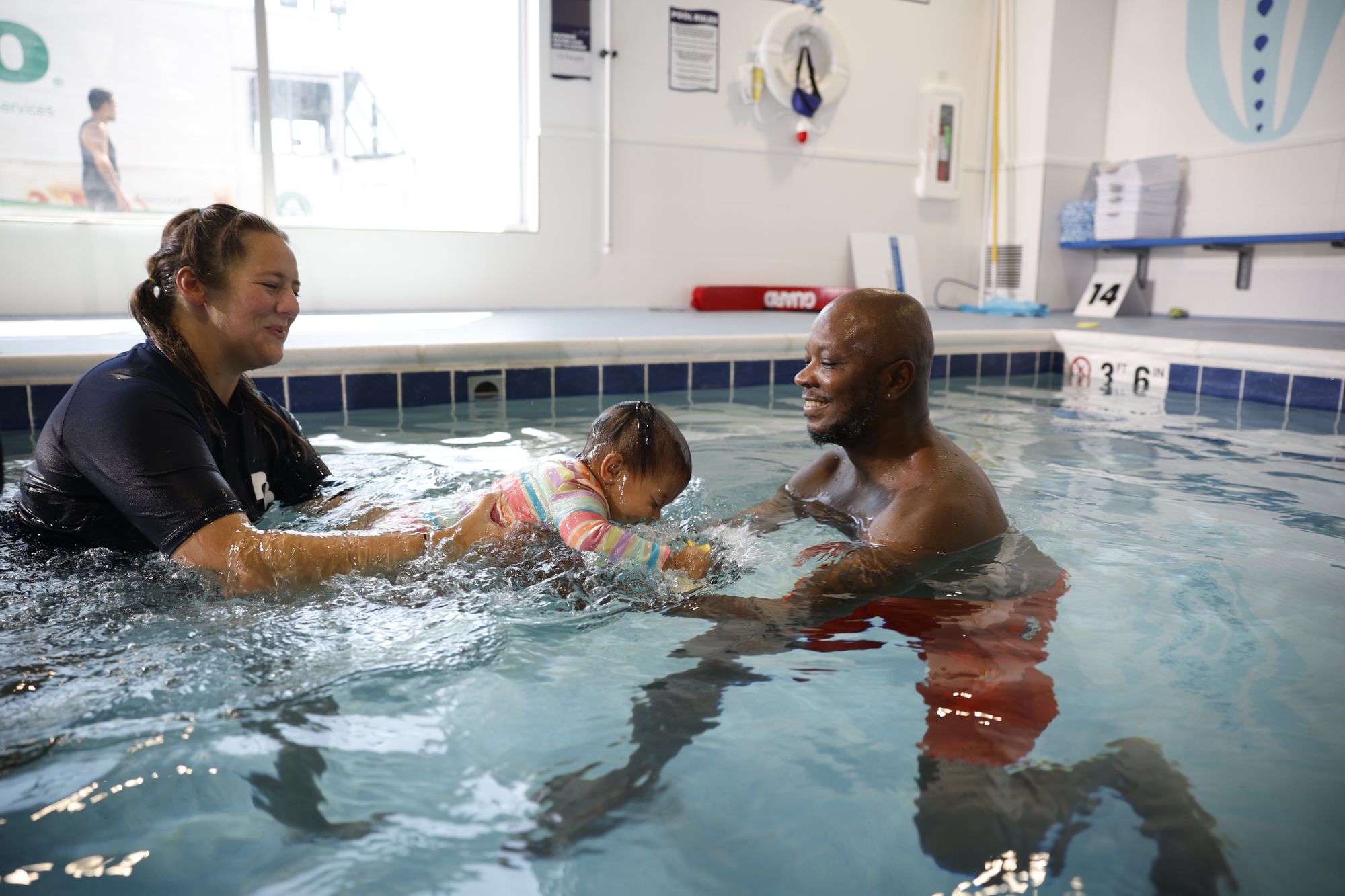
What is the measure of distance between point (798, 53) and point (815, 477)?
7.37 m

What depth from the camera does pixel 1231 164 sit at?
9.05m

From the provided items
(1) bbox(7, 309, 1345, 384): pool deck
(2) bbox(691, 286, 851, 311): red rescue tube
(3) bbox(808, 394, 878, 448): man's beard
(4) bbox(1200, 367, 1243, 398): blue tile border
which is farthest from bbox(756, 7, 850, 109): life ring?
(3) bbox(808, 394, 878, 448): man's beard

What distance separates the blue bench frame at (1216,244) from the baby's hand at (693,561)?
25.4 ft

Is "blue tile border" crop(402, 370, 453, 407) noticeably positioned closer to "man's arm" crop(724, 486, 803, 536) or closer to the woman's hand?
"man's arm" crop(724, 486, 803, 536)

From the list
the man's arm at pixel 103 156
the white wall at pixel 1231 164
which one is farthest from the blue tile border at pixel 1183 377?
the man's arm at pixel 103 156

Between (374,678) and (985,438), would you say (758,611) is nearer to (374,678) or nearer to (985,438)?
(374,678)

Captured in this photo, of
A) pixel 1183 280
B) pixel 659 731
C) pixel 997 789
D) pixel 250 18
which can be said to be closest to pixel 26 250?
pixel 250 18

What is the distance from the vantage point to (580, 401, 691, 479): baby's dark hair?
8.12ft

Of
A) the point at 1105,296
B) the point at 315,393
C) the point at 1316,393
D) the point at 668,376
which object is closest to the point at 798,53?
the point at 1105,296

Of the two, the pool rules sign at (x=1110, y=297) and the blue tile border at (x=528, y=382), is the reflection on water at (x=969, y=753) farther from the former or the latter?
the pool rules sign at (x=1110, y=297)

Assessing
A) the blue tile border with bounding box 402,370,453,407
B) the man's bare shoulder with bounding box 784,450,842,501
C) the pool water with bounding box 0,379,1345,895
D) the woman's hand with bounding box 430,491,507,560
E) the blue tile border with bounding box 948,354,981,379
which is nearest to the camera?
the pool water with bounding box 0,379,1345,895

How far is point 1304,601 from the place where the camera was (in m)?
2.47

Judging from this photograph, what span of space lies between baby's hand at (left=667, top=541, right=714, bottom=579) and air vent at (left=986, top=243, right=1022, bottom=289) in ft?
30.0

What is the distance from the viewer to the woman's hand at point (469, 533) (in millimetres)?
2377
